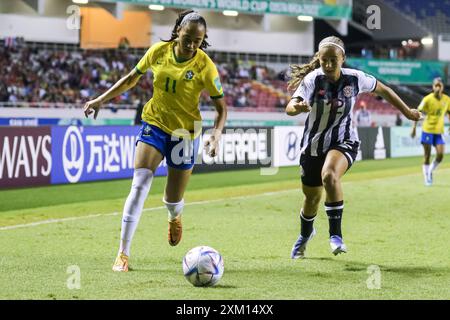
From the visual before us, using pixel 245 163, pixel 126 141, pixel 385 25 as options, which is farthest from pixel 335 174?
pixel 385 25

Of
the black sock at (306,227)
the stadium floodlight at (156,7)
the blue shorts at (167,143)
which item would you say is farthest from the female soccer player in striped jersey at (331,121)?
the stadium floodlight at (156,7)

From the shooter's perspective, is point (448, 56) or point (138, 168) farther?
point (448, 56)

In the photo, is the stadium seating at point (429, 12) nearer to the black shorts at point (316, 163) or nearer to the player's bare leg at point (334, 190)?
the black shorts at point (316, 163)

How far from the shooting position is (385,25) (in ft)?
180

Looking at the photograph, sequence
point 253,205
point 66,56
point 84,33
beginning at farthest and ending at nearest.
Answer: point 84,33, point 66,56, point 253,205

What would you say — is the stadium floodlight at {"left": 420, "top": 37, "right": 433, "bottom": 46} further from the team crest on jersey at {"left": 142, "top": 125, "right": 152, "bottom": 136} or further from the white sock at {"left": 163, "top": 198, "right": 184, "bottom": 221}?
the team crest on jersey at {"left": 142, "top": 125, "right": 152, "bottom": 136}

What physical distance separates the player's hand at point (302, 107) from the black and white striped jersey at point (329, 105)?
52cm

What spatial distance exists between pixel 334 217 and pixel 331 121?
100 cm

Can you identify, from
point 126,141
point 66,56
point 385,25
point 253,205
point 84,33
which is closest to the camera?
point 253,205

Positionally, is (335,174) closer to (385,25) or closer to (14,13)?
(14,13)

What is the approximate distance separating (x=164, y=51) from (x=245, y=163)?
1764 cm

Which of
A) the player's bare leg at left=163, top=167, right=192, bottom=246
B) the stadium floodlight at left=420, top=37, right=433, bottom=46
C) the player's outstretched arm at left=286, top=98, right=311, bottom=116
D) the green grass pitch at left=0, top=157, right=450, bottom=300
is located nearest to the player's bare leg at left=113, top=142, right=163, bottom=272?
the green grass pitch at left=0, top=157, right=450, bottom=300

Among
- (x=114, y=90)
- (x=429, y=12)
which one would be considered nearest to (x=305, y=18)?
(x=429, y=12)

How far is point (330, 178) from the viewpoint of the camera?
8.72m
